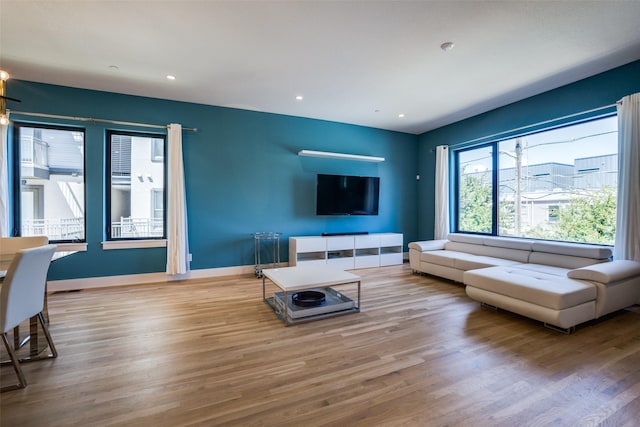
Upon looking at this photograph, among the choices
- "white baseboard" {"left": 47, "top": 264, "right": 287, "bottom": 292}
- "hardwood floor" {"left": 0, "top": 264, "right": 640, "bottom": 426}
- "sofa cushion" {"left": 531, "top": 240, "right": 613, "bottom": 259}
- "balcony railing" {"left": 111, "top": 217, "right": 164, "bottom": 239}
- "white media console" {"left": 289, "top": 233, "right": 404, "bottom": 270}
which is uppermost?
"balcony railing" {"left": 111, "top": 217, "right": 164, "bottom": 239}

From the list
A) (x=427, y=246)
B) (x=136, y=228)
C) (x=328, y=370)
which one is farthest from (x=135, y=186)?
(x=427, y=246)

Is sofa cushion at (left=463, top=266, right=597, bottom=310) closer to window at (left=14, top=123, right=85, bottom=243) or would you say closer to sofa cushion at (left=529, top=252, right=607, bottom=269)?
sofa cushion at (left=529, top=252, right=607, bottom=269)

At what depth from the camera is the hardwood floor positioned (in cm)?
151

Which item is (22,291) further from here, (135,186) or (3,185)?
(135,186)

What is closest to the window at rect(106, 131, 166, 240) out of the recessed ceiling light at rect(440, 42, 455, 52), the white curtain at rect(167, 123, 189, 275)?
the white curtain at rect(167, 123, 189, 275)

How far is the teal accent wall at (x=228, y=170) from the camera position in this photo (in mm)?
3898

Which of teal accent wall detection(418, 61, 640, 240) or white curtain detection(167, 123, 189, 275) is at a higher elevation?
teal accent wall detection(418, 61, 640, 240)

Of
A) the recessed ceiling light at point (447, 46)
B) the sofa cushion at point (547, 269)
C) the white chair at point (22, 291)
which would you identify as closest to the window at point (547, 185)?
the sofa cushion at point (547, 269)

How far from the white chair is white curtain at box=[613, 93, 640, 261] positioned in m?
5.51

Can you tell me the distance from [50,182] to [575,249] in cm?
696

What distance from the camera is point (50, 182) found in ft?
12.6

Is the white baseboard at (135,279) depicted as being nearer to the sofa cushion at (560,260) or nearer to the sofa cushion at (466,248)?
the sofa cushion at (466,248)

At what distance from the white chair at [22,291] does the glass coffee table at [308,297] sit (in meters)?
1.80

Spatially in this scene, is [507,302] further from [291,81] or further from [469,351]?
[291,81]
